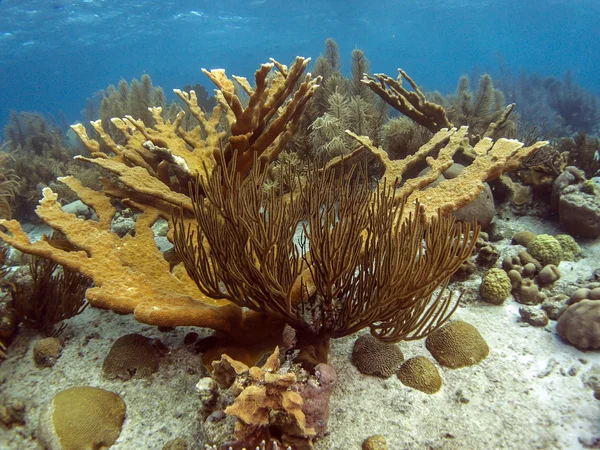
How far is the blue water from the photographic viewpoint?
40.4 metres

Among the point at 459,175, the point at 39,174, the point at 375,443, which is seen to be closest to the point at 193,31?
the point at 39,174

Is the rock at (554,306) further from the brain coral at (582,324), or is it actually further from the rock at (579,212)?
the rock at (579,212)

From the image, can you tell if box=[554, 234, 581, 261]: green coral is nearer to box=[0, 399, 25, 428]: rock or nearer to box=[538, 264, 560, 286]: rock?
box=[538, 264, 560, 286]: rock

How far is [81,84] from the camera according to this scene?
9200 cm

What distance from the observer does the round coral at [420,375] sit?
2.94 m

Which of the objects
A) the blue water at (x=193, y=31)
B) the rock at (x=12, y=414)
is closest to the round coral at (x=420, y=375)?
the rock at (x=12, y=414)

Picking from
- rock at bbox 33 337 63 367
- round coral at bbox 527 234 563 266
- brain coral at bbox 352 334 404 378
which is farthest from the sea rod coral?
round coral at bbox 527 234 563 266

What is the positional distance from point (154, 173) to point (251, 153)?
138 centimetres

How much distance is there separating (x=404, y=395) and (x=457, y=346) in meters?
0.75

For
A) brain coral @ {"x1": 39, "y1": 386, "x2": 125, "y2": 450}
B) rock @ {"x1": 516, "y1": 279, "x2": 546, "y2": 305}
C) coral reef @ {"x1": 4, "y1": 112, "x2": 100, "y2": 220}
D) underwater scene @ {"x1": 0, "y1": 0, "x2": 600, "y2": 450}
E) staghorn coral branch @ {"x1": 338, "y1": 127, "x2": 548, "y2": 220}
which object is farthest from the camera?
coral reef @ {"x1": 4, "y1": 112, "x2": 100, "y2": 220}

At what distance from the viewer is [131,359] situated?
3.18 m

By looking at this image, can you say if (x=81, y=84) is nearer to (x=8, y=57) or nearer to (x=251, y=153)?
(x=8, y=57)

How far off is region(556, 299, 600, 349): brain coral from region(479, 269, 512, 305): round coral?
608mm

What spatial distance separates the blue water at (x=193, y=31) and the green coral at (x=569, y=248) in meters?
29.3
